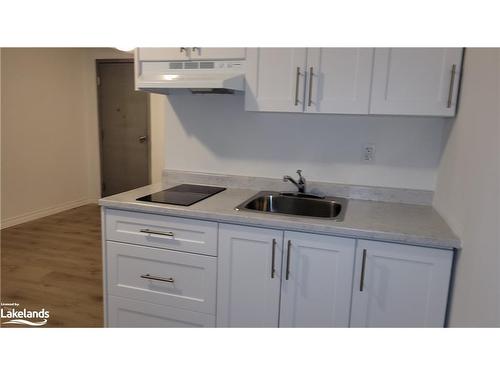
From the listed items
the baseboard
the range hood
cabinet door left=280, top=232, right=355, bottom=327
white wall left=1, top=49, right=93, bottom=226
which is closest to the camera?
cabinet door left=280, top=232, right=355, bottom=327

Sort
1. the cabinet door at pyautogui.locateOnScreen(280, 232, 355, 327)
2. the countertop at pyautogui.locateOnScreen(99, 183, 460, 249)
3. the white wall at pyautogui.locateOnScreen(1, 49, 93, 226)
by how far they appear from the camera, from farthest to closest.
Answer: the white wall at pyautogui.locateOnScreen(1, 49, 93, 226)
the cabinet door at pyautogui.locateOnScreen(280, 232, 355, 327)
the countertop at pyautogui.locateOnScreen(99, 183, 460, 249)

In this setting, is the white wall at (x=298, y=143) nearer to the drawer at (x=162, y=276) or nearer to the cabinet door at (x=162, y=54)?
the cabinet door at (x=162, y=54)

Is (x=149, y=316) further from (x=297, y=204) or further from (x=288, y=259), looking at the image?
(x=297, y=204)

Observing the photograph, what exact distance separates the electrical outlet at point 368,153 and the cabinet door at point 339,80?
353mm

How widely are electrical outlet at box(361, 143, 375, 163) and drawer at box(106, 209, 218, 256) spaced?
1.00m

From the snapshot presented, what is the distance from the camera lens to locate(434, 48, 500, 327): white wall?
3.84ft

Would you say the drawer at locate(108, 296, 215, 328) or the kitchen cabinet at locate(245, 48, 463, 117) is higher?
the kitchen cabinet at locate(245, 48, 463, 117)

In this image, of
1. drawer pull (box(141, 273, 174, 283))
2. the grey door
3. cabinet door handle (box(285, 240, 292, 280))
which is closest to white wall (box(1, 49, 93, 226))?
the grey door

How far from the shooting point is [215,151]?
8.12 feet

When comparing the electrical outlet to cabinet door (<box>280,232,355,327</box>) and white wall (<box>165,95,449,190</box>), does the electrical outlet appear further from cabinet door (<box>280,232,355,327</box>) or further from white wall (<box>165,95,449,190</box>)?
cabinet door (<box>280,232,355,327</box>)

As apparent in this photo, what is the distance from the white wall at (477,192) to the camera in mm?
1169

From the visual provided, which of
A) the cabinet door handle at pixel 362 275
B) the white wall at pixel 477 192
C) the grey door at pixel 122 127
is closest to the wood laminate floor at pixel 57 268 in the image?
the grey door at pixel 122 127

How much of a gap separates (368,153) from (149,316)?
1.55 m
